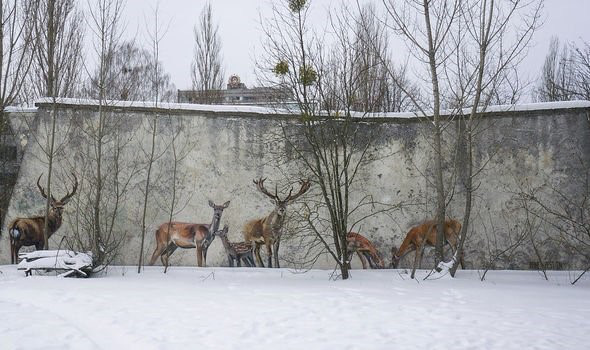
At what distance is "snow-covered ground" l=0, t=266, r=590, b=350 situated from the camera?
4938 mm

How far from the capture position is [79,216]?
9.95m

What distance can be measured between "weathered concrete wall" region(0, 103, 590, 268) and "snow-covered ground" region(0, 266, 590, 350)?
50.4 inches

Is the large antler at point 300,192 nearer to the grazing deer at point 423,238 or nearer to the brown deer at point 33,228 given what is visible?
the grazing deer at point 423,238

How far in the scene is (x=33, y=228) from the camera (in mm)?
9883

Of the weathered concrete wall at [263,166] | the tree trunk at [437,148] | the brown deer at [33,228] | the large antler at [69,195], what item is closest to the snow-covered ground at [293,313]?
the tree trunk at [437,148]

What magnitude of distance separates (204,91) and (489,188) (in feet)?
46.3

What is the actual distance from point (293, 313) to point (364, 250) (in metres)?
4.22

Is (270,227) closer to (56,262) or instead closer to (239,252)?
(239,252)

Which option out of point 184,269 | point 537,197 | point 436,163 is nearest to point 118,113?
point 184,269

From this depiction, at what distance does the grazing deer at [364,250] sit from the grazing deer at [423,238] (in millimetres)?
310

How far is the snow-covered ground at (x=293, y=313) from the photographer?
4.94 m

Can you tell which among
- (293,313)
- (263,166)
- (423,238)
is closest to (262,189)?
(263,166)

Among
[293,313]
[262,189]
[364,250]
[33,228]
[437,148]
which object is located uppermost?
[437,148]

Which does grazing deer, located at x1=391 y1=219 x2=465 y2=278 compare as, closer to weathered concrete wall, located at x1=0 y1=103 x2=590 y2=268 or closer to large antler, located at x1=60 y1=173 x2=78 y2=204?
weathered concrete wall, located at x1=0 y1=103 x2=590 y2=268
